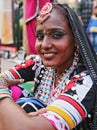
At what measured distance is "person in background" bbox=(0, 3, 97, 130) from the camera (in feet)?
5.26

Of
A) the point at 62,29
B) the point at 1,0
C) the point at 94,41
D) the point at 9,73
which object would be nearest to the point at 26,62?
the point at 9,73

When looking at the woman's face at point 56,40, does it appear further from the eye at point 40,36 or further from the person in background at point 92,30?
the person in background at point 92,30

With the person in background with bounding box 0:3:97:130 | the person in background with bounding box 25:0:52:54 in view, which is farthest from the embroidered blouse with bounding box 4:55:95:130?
the person in background with bounding box 25:0:52:54

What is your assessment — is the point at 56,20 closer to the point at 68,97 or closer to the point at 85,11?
the point at 68,97

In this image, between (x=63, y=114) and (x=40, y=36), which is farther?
(x=40, y=36)

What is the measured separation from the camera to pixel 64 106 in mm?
1635

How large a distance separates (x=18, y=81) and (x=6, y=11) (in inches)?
206

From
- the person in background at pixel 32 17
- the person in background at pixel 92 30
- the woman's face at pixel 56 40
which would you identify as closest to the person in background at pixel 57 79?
the woman's face at pixel 56 40

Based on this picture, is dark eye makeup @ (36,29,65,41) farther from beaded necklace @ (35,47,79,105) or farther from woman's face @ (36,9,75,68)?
beaded necklace @ (35,47,79,105)

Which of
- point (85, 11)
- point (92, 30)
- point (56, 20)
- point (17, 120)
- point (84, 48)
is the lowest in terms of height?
point (17, 120)

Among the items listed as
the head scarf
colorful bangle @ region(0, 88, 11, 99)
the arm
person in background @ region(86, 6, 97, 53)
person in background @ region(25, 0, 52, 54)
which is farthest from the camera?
person in background @ region(86, 6, 97, 53)

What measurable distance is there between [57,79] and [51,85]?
56 mm

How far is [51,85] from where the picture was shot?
83.4 inches

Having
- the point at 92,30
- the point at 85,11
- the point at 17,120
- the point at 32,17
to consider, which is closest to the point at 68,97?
the point at 17,120
